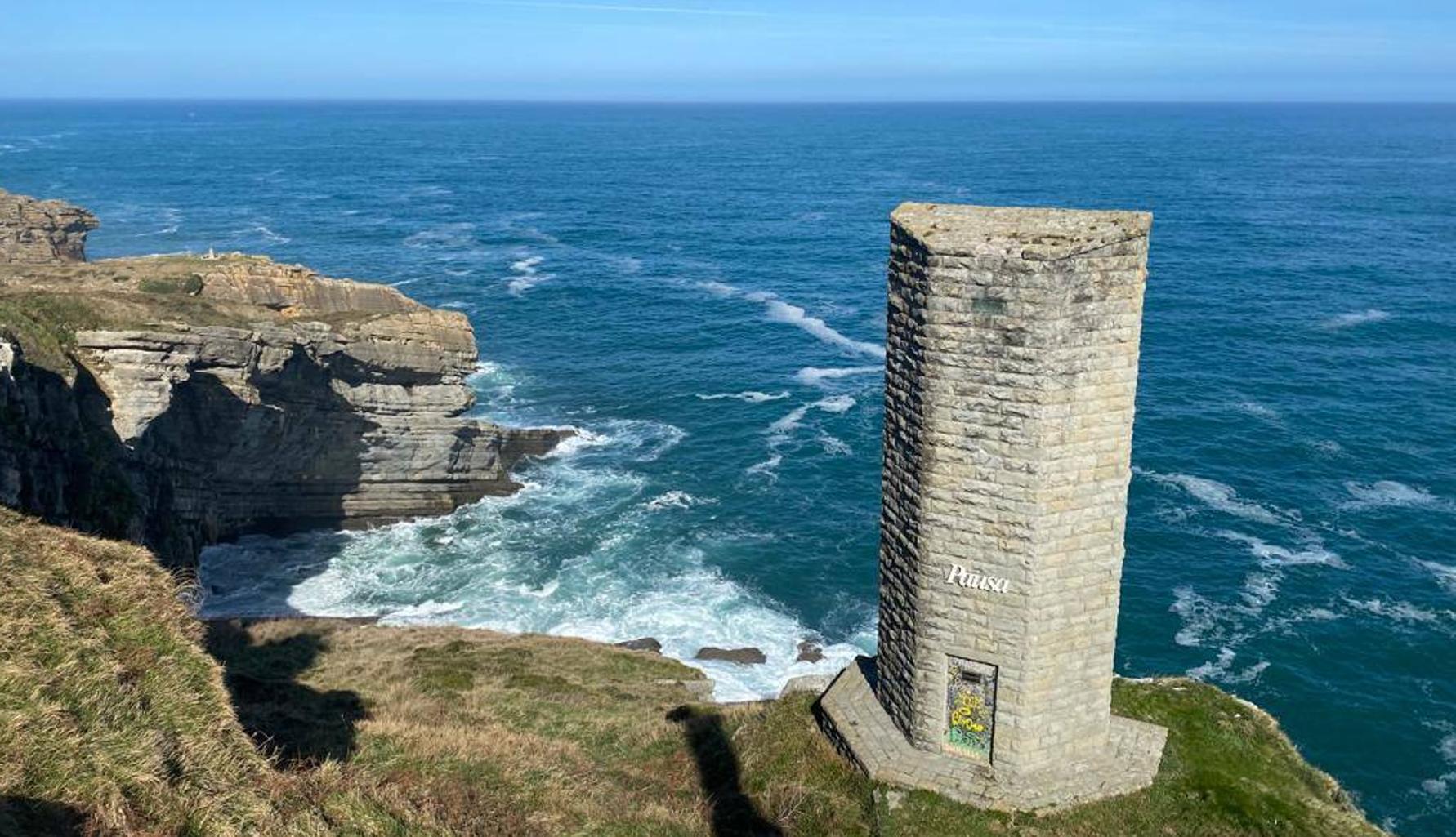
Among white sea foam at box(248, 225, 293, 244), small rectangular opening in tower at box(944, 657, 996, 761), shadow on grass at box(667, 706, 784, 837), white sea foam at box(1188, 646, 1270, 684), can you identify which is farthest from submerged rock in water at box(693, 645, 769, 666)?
white sea foam at box(248, 225, 293, 244)

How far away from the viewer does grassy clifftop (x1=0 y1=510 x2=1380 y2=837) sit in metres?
12.3

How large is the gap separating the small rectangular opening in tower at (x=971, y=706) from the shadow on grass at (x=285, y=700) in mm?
10339

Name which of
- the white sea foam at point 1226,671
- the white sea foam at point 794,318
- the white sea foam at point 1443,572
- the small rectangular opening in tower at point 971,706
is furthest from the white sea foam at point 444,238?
the small rectangular opening in tower at point 971,706

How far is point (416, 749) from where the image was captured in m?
19.6

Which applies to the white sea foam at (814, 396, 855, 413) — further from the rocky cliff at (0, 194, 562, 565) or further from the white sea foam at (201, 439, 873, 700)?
the rocky cliff at (0, 194, 562, 565)

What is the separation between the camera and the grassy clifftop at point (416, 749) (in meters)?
12.3

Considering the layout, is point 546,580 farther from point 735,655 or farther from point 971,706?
point 971,706

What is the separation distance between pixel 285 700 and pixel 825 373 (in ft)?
142

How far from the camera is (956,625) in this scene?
1764 centimetres

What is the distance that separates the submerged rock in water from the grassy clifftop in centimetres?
638

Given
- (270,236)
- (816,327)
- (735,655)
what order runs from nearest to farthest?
1. (735,655)
2. (816,327)
3. (270,236)

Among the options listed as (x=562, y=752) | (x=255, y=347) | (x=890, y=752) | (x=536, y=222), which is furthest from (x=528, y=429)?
(x=536, y=222)

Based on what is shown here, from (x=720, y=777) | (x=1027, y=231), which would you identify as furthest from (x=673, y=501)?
(x=1027, y=231)

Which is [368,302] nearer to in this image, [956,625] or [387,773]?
[387,773]
